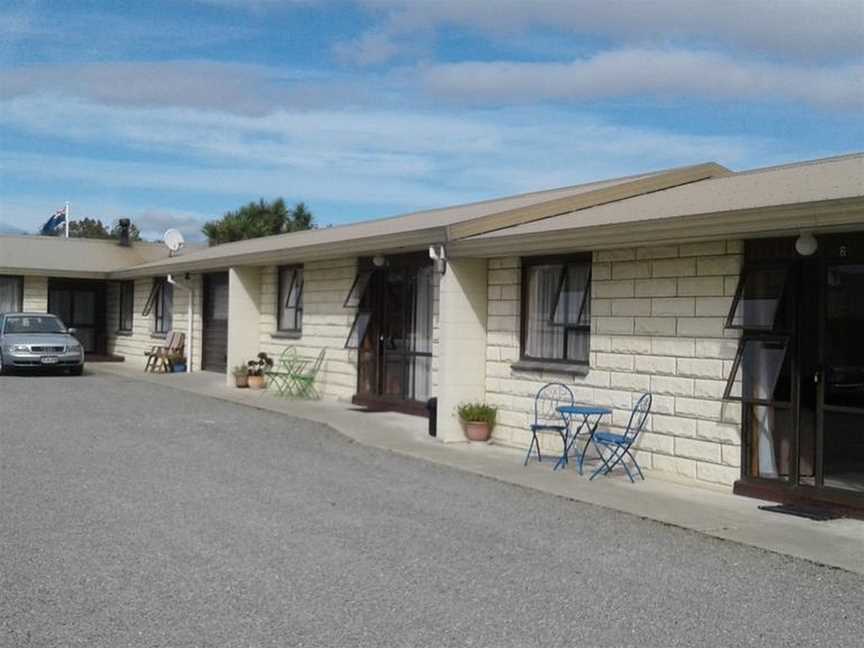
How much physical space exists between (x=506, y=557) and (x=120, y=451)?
18.4 ft

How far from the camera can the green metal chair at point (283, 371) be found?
17.1m

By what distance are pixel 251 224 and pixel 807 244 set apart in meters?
31.1

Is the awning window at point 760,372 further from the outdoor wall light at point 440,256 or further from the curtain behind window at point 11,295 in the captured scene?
the curtain behind window at point 11,295

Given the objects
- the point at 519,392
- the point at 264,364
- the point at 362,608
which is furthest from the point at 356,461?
the point at 264,364

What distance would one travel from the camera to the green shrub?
11703mm

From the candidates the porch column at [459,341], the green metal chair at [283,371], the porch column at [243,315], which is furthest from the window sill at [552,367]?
the porch column at [243,315]

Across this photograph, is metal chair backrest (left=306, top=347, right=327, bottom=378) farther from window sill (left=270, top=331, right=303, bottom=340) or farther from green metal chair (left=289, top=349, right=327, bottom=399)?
window sill (left=270, top=331, right=303, bottom=340)

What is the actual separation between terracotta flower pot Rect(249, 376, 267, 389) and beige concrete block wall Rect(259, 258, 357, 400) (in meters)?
0.74

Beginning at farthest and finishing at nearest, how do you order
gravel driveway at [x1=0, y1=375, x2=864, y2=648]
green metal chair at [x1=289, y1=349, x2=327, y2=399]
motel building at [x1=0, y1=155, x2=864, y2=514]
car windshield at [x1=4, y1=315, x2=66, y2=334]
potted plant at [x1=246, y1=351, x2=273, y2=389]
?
car windshield at [x1=4, y1=315, x2=66, y2=334] < potted plant at [x1=246, y1=351, x2=273, y2=389] < green metal chair at [x1=289, y1=349, x2=327, y2=399] < motel building at [x1=0, y1=155, x2=864, y2=514] < gravel driveway at [x1=0, y1=375, x2=864, y2=648]

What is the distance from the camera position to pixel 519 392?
1163 cm

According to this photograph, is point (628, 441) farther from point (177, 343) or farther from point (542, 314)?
point (177, 343)

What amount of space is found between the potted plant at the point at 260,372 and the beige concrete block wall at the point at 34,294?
1176cm

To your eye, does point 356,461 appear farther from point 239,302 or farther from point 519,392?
point 239,302

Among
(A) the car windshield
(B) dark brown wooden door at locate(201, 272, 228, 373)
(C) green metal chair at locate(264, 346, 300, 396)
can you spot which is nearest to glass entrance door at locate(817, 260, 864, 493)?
(C) green metal chair at locate(264, 346, 300, 396)
